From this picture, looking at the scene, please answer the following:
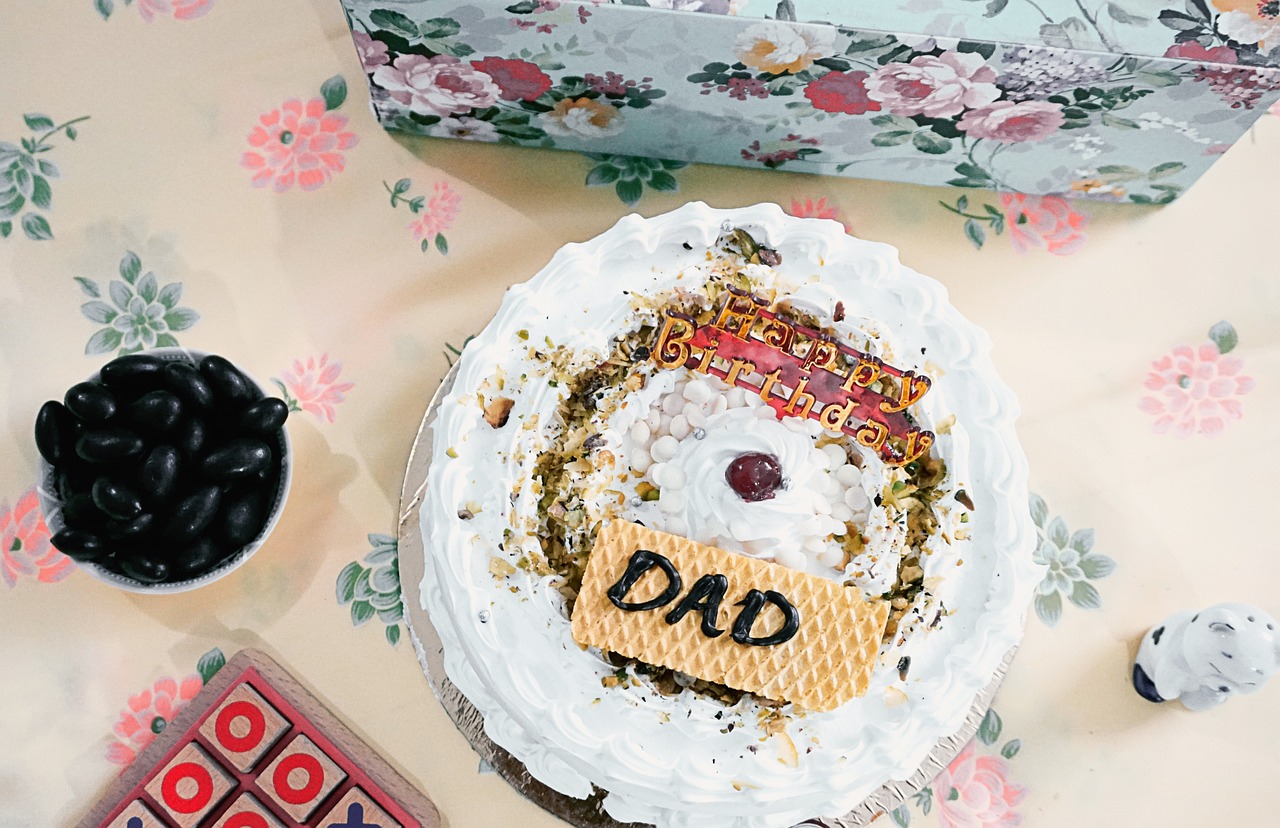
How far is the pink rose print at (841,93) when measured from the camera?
43.8 inches

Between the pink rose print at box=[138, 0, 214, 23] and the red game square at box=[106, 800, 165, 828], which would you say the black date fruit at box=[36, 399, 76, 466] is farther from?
the pink rose print at box=[138, 0, 214, 23]

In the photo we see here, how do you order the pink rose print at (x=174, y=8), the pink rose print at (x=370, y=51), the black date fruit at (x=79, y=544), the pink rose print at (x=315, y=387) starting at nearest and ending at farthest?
1. the black date fruit at (x=79, y=544)
2. the pink rose print at (x=370, y=51)
3. the pink rose print at (x=315, y=387)
4. the pink rose print at (x=174, y=8)

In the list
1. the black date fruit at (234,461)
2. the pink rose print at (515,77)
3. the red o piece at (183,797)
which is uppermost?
the pink rose print at (515,77)

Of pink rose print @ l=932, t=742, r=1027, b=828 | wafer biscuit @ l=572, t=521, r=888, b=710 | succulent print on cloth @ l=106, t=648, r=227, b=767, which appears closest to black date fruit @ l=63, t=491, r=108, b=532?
succulent print on cloth @ l=106, t=648, r=227, b=767

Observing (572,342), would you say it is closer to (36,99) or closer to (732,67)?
(732,67)

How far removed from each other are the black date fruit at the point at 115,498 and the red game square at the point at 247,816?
15.3 inches

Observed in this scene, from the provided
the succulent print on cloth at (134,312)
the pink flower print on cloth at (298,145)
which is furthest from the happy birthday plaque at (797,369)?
the succulent print on cloth at (134,312)

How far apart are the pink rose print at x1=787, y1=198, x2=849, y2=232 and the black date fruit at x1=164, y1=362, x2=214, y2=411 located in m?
0.82

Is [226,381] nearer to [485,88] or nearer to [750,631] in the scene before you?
[485,88]

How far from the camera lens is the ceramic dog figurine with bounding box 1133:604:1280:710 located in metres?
1.00

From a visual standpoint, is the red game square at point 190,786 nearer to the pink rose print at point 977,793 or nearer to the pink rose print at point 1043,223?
the pink rose print at point 977,793

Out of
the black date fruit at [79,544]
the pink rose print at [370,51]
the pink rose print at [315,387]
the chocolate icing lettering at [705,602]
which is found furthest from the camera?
the pink rose print at [315,387]

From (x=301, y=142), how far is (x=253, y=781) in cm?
89

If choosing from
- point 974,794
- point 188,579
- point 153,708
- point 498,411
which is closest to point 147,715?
point 153,708
